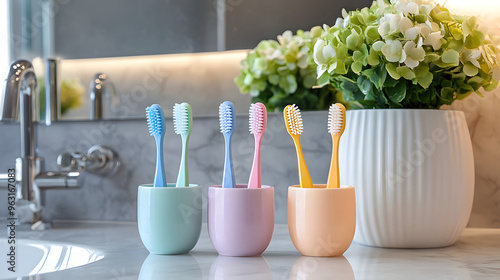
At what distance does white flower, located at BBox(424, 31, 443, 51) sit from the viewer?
73 cm

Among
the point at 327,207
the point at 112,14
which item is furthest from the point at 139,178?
the point at 327,207

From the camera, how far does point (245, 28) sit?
1016 millimetres

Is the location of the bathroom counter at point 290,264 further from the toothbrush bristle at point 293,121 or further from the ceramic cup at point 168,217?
the toothbrush bristle at point 293,121

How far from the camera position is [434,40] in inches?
28.8

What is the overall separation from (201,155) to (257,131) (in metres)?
0.33

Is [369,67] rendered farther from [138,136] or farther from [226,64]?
[138,136]

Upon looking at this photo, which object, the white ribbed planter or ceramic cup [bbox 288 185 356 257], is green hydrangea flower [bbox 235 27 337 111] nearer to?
the white ribbed planter

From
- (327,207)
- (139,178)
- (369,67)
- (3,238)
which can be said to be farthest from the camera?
(139,178)

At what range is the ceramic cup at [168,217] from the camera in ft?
2.31

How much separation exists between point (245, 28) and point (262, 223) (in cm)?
45

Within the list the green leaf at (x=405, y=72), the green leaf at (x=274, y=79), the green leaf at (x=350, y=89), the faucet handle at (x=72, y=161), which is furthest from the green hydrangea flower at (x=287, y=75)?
the faucet handle at (x=72, y=161)

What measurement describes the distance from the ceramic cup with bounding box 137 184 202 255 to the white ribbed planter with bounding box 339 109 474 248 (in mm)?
243

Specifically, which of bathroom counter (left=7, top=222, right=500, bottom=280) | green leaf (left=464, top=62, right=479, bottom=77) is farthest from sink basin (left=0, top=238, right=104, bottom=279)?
green leaf (left=464, top=62, right=479, bottom=77)

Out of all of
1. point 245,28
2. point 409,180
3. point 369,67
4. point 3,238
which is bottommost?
point 3,238
